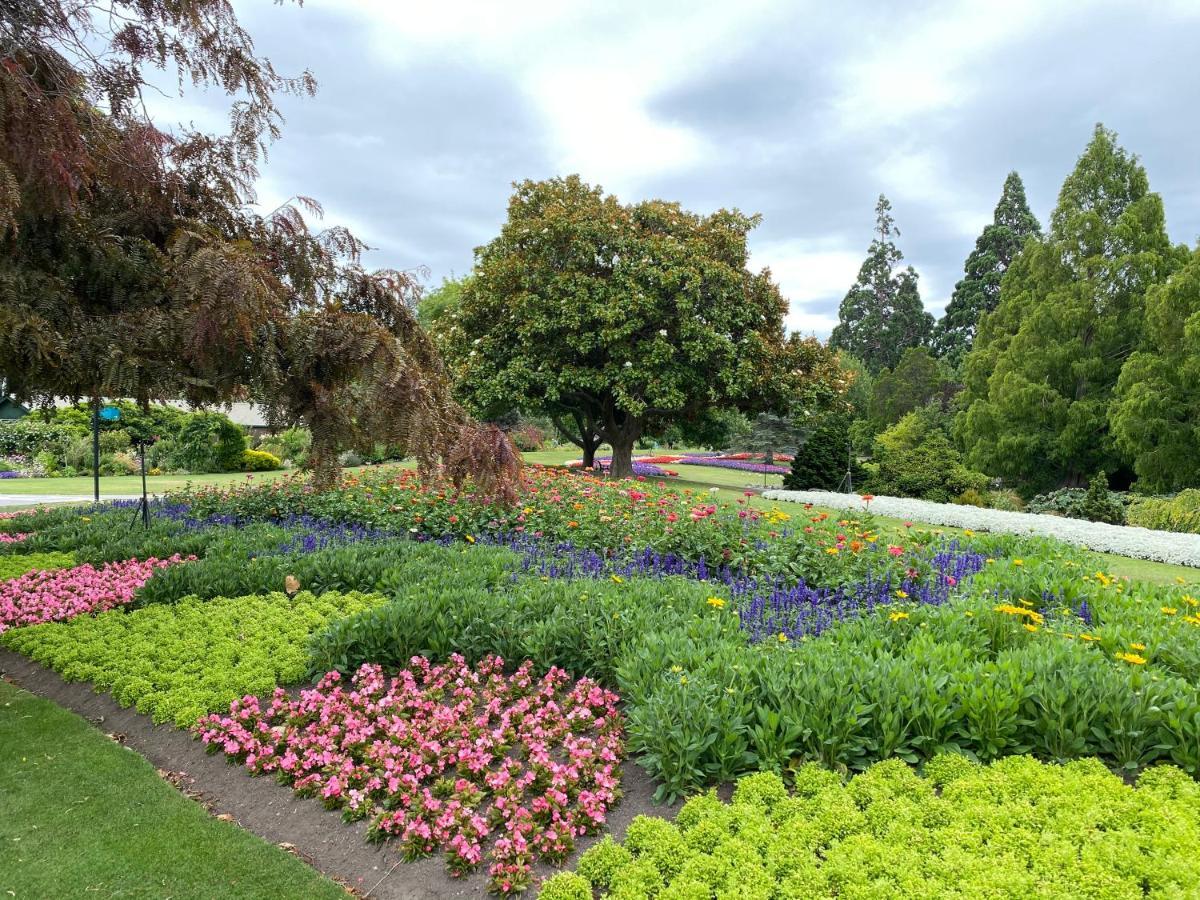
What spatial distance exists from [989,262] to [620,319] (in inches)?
1269

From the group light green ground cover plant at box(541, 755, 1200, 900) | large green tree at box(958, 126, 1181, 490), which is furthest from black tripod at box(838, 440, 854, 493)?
light green ground cover plant at box(541, 755, 1200, 900)

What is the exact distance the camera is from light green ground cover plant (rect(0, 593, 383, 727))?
381 centimetres

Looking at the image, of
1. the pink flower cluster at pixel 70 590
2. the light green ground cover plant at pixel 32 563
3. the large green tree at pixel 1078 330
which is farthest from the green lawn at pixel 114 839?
the large green tree at pixel 1078 330

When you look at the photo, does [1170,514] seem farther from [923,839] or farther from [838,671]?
[923,839]

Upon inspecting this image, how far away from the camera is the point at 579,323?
1475 centimetres

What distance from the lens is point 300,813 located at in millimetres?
2916

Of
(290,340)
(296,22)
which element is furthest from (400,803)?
(296,22)

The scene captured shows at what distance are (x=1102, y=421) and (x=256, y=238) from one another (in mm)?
18241

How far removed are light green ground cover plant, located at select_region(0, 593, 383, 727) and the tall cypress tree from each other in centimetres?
3854

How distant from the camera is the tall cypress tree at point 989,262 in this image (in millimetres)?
37312

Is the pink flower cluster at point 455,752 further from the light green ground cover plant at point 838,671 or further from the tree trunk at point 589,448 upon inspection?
the tree trunk at point 589,448

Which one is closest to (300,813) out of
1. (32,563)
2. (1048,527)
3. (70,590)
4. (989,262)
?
(70,590)

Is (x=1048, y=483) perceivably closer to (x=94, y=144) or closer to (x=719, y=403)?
(x=719, y=403)

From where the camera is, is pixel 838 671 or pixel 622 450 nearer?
pixel 838 671
